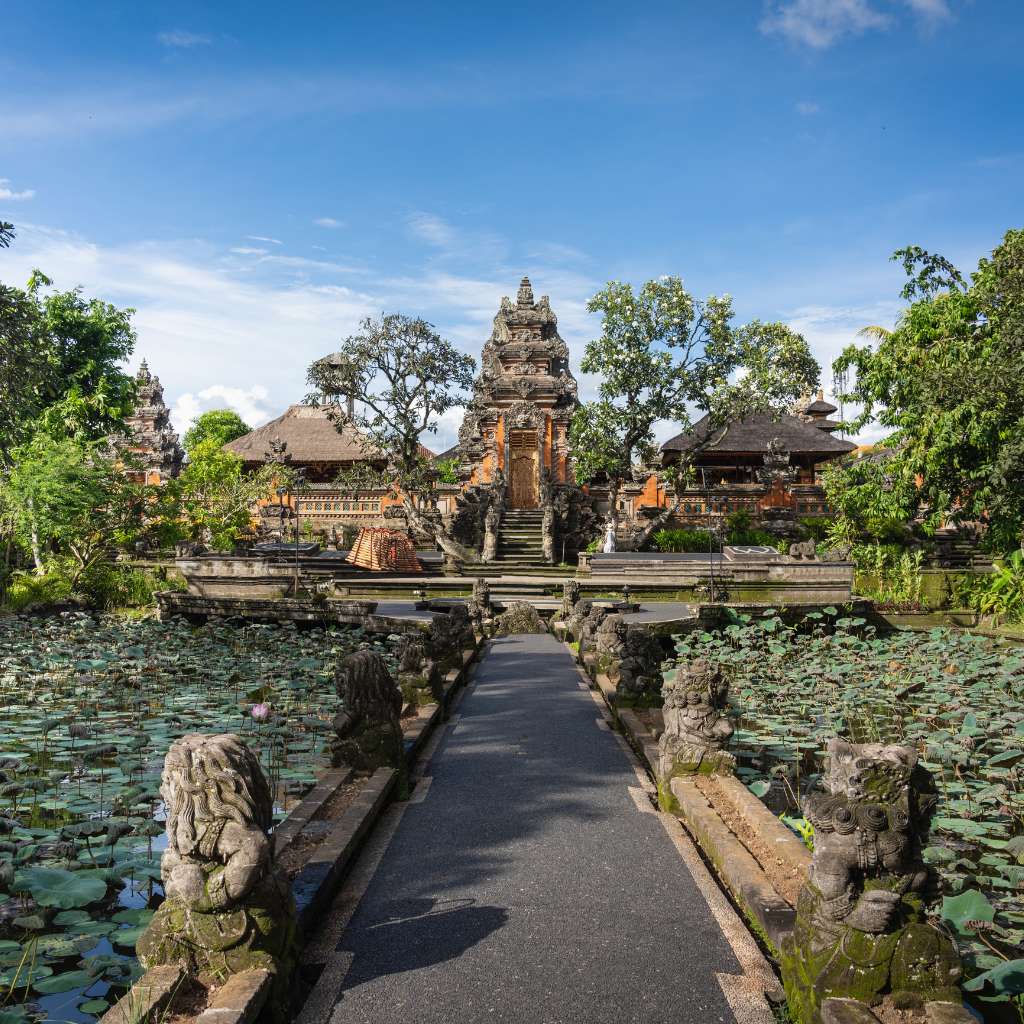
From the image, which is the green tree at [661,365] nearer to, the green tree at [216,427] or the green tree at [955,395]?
the green tree at [955,395]

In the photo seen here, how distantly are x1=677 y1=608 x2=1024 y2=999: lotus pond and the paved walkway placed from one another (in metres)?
0.87

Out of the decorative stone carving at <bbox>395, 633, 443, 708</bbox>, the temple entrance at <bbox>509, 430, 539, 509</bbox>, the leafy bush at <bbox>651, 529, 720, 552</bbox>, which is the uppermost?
the temple entrance at <bbox>509, 430, 539, 509</bbox>

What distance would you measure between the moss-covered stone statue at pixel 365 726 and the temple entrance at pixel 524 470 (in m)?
21.4

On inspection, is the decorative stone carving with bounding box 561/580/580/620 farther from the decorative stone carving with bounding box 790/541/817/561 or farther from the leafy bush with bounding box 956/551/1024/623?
the leafy bush with bounding box 956/551/1024/623

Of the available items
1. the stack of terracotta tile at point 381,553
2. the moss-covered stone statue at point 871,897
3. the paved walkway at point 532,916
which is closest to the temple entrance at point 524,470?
the stack of terracotta tile at point 381,553

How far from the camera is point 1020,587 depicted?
14.7 m

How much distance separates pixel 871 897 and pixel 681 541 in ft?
75.3

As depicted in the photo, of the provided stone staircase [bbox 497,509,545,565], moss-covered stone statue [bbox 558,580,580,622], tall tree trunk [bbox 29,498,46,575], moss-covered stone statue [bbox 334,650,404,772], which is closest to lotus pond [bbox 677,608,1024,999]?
moss-covered stone statue [bbox 334,650,404,772]

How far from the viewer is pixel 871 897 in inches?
106

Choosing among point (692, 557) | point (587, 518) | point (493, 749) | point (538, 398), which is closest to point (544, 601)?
point (692, 557)

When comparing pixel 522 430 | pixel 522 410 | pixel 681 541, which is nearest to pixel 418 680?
pixel 681 541

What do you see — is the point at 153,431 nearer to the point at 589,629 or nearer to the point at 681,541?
the point at 681,541

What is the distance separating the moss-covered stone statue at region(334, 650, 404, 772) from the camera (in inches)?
213

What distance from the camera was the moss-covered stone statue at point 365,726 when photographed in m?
5.40
